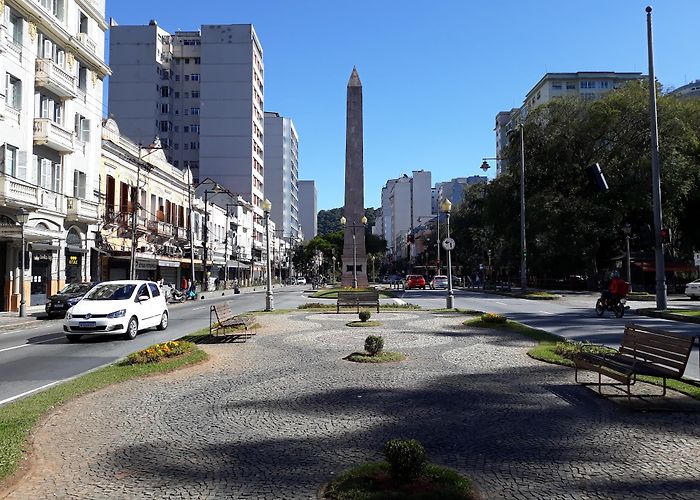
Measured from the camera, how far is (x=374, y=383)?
884cm

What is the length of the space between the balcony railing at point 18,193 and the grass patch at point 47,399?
58.0 feet

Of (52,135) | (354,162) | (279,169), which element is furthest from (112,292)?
(279,169)

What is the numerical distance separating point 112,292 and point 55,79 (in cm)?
1763

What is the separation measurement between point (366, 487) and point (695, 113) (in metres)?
51.0

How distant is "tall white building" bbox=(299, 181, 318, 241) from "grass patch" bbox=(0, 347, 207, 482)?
163982 millimetres

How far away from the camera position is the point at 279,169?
11638cm

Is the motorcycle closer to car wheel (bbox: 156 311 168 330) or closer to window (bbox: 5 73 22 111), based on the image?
car wheel (bbox: 156 311 168 330)

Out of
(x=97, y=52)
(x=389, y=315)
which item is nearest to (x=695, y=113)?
(x=389, y=315)

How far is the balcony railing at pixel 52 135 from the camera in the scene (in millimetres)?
27906

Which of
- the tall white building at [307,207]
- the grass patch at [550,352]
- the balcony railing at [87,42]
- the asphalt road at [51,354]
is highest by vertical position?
the tall white building at [307,207]

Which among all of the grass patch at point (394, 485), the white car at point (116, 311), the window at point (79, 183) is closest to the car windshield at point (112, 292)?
the white car at point (116, 311)

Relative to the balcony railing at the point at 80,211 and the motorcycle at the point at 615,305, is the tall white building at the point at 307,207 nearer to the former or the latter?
the balcony railing at the point at 80,211

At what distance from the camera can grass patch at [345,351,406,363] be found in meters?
10.8

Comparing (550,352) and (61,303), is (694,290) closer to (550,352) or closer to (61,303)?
(550,352)
